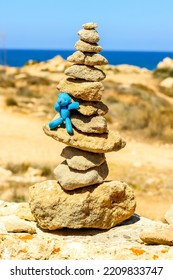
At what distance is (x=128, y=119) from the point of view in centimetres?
2209

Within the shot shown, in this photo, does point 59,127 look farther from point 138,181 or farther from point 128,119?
point 128,119

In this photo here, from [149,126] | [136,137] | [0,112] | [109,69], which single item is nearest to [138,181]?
[136,137]

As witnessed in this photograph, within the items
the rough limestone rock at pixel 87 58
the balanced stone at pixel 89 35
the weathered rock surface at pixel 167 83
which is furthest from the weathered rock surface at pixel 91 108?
the weathered rock surface at pixel 167 83

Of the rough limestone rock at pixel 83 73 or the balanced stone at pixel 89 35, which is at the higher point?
the balanced stone at pixel 89 35

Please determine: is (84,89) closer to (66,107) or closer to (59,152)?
(66,107)

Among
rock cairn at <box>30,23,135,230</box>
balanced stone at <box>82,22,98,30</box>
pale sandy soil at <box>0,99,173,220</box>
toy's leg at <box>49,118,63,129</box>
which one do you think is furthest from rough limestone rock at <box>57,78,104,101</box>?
pale sandy soil at <box>0,99,173,220</box>

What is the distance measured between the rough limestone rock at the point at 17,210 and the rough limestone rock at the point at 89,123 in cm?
157

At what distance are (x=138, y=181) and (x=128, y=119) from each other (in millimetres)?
8090

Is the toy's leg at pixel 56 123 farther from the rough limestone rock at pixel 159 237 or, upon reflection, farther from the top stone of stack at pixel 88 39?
the rough limestone rock at pixel 159 237

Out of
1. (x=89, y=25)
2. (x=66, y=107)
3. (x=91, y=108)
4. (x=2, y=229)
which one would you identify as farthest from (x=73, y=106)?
(x=2, y=229)

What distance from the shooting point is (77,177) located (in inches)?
247

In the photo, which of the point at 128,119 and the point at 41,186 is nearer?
the point at 41,186

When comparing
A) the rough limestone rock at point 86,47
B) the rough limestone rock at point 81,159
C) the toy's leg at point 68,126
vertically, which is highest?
the rough limestone rock at point 86,47

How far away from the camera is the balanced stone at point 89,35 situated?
6215mm
